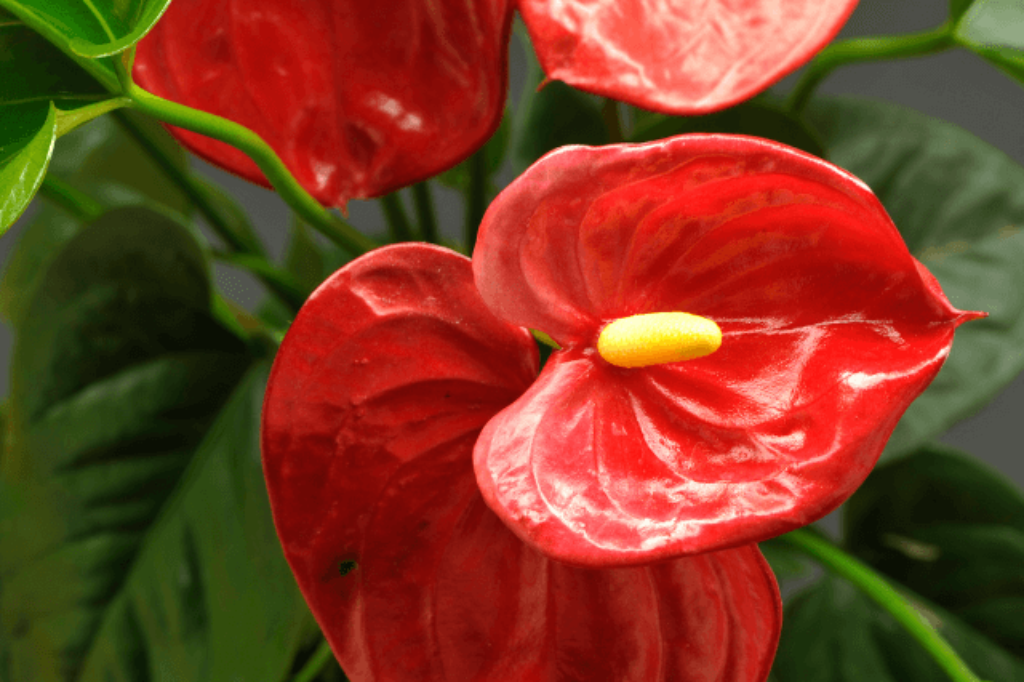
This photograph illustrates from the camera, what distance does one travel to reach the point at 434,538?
308 millimetres

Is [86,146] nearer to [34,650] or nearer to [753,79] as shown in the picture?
[34,650]

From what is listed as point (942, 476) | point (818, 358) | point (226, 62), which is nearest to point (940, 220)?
point (942, 476)

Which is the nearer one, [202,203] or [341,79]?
[341,79]

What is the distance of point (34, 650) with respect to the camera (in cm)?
38

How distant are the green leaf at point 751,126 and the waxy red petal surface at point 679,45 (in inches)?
6.4

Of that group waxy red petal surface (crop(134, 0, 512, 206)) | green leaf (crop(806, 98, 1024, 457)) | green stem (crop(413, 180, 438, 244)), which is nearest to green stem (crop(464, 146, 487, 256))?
green stem (crop(413, 180, 438, 244))

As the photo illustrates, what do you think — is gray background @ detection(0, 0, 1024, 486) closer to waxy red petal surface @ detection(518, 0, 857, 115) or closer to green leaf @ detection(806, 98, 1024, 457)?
green leaf @ detection(806, 98, 1024, 457)

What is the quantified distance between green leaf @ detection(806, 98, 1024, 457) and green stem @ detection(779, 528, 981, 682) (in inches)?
3.1

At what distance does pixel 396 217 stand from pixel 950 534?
18.5 inches

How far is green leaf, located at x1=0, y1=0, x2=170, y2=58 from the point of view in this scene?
0.25m

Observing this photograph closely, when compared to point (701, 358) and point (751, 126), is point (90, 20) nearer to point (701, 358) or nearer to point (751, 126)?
point (701, 358)

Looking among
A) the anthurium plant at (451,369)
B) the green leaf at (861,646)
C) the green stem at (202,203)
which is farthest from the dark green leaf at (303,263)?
the green leaf at (861,646)

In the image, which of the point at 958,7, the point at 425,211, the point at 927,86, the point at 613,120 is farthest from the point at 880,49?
the point at 927,86

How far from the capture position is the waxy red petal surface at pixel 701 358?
9.6 inches
